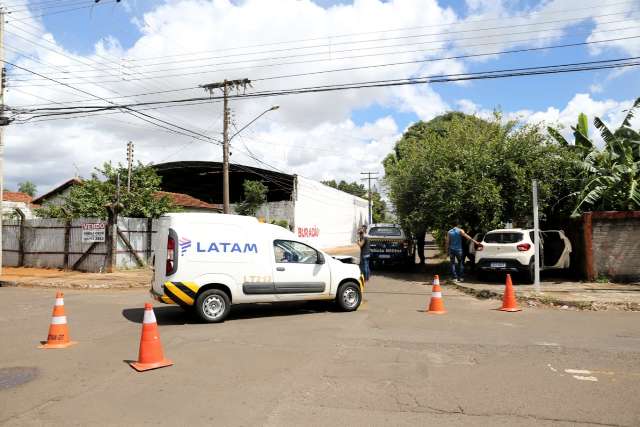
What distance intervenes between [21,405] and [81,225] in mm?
16349

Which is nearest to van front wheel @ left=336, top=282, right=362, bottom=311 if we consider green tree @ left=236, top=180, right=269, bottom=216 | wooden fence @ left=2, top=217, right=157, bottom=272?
wooden fence @ left=2, top=217, right=157, bottom=272

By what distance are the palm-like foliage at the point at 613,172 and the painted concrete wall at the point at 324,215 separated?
19.6 m

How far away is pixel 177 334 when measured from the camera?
7.97 metres

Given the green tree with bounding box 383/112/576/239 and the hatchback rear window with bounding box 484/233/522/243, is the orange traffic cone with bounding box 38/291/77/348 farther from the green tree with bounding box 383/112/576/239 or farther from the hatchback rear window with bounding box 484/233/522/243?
the green tree with bounding box 383/112/576/239

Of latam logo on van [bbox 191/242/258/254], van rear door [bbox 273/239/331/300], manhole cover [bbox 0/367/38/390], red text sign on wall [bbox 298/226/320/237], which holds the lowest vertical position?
manhole cover [bbox 0/367/38/390]

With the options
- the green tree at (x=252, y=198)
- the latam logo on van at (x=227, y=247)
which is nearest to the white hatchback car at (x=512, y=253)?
the latam logo on van at (x=227, y=247)

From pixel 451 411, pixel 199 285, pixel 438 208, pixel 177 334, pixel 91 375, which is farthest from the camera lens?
pixel 438 208

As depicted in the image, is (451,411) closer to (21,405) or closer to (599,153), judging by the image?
(21,405)

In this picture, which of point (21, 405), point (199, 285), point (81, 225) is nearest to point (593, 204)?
point (199, 285)

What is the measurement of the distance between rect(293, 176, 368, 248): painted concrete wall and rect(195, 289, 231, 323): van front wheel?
24064 mm

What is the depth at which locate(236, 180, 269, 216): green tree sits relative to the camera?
3656 cm

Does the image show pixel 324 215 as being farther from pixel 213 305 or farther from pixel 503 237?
pixel 213 305

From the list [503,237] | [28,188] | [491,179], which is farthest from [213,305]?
[28,188]

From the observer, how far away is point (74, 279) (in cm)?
1692
